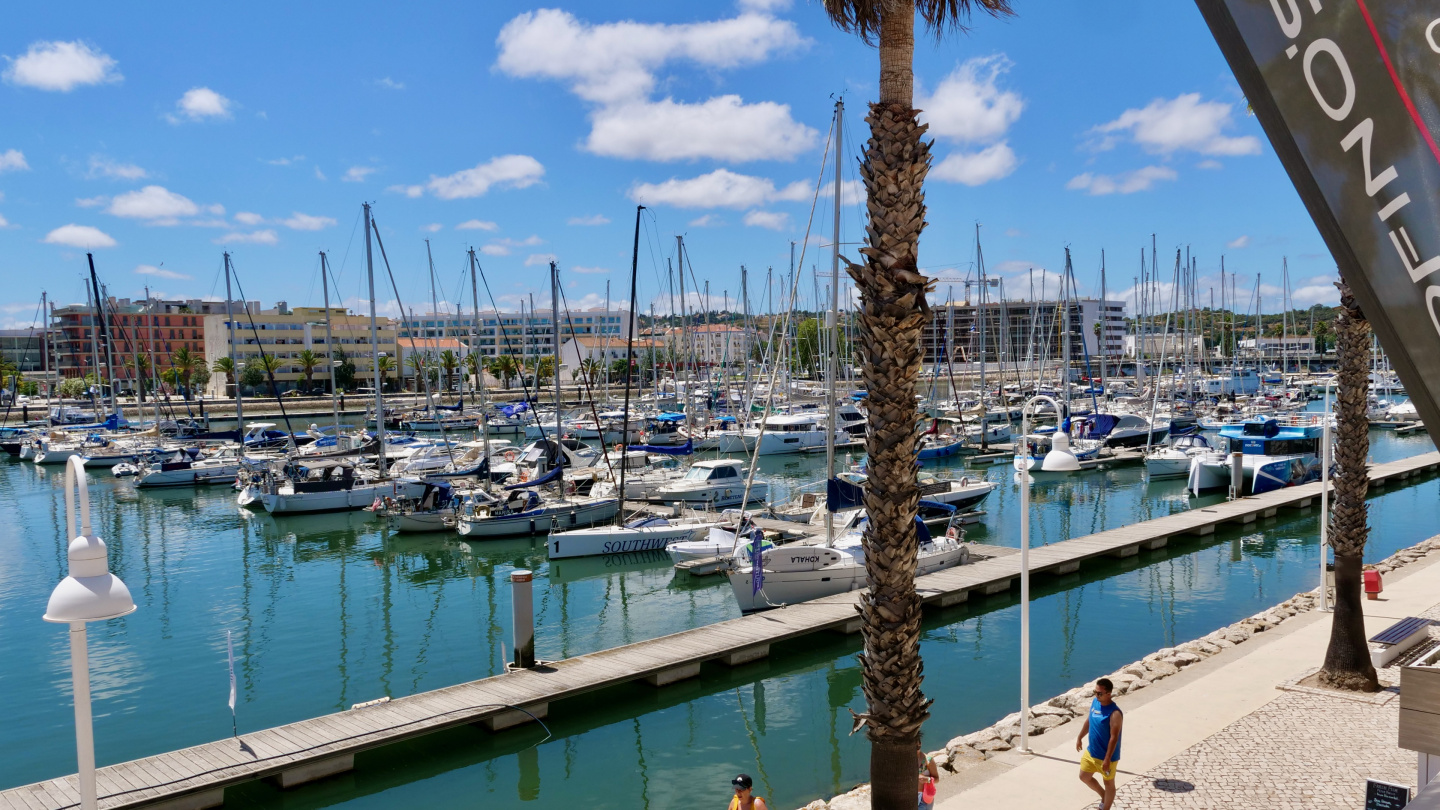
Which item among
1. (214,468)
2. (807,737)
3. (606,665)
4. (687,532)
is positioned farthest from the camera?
(214,468)

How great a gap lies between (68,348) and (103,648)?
148939 mm

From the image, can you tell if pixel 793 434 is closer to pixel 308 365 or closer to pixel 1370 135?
pixel 1370 135

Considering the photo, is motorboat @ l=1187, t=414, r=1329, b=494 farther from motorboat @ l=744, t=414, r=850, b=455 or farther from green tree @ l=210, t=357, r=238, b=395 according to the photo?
green tree @ l=210, t=357, r=238, b=395

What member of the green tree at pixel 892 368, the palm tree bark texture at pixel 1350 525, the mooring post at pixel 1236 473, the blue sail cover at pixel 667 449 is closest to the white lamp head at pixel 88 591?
the green tree at pixel 892 368

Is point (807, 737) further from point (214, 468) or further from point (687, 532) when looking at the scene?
point (214, 468)

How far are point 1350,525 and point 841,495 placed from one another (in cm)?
1335

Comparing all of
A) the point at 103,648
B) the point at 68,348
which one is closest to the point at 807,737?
the point at 103,648

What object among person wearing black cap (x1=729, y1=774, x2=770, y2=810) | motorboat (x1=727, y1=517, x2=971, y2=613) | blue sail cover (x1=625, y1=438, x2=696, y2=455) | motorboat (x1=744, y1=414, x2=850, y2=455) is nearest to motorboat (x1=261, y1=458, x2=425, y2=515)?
blue sail cover (x1=625, y1=438, x2=696, y2=455)

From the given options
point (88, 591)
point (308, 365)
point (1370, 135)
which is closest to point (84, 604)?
point (88, 591)

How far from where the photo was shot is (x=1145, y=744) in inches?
531

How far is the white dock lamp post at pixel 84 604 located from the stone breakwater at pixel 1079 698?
9.27 m

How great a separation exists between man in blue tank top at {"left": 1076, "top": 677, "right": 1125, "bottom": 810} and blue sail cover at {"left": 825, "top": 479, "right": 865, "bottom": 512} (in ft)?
44.8

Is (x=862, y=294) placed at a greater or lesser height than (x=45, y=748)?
greater

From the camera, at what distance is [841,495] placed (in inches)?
1049
